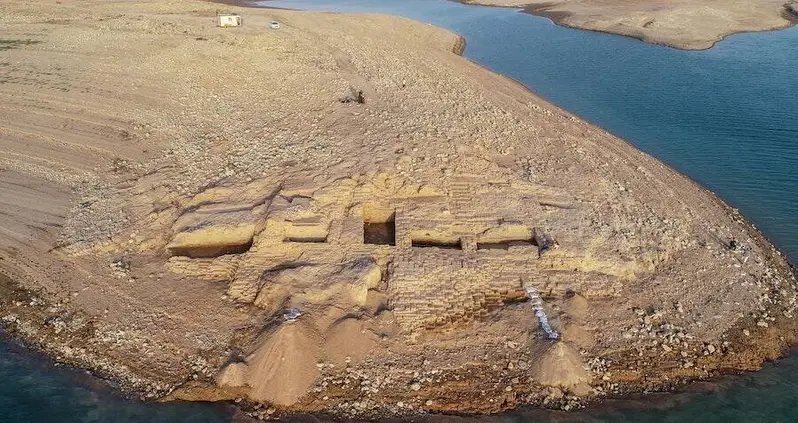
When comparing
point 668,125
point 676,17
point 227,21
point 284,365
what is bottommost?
point 284,365

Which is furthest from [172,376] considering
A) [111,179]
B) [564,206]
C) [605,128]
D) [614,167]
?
[605,128]

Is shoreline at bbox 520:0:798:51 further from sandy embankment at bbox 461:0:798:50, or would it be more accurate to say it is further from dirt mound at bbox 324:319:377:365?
dirt mound at bbox 324:319:377:365

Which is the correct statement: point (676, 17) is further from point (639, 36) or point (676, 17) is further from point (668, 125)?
point (668, 125)

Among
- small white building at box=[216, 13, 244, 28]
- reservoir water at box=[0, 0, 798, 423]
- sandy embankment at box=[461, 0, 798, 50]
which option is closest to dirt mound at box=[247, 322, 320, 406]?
reservoir water at box=[0, 0, 798, 423]

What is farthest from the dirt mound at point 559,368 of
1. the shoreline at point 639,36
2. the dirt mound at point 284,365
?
the shoreline at point 639,36

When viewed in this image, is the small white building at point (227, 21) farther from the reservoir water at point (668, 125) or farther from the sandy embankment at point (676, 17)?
the sandy embankment at point (676, 17)

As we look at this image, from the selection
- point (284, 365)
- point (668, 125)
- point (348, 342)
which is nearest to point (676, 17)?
point (668, 125)
